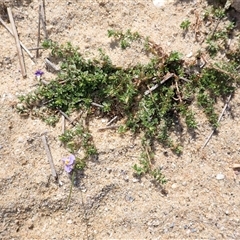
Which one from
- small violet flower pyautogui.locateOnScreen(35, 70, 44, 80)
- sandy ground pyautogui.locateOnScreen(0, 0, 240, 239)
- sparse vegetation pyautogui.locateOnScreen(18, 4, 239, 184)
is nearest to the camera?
sandy ground pyautogui.locateOnScreen(0, 0, 240, 239)

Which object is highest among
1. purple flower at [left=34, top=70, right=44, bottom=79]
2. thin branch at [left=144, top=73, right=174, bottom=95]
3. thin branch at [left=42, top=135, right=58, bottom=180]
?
thin branch at [left=144, top=73, right=174, bottom=95]

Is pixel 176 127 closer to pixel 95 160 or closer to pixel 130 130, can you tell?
pixel 130 130

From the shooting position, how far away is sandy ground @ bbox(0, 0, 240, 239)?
3.84m

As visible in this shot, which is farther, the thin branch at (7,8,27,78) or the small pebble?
the thin branch at (7,8,27,78)

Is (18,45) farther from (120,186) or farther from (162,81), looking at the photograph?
(120,186)

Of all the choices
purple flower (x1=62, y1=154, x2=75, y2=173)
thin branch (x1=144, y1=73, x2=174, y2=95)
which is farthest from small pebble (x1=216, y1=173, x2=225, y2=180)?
purple flower (x1=62, y1=154, x2=75, y2=173)

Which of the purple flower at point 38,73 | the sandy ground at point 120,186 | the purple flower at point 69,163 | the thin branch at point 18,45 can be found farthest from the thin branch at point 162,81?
the thin branch at point 18,45

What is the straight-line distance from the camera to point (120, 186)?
392cm

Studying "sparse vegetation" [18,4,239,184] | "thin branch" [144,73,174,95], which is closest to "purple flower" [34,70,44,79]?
"sparse vegetation" [18,4,239,184]

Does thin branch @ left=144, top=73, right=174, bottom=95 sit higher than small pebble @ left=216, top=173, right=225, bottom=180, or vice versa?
thin branch @ left=144, top=73, right=174, bottom=95

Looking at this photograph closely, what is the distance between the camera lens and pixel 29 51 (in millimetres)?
4195

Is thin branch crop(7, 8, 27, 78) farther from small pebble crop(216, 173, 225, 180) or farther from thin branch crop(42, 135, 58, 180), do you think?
small pebble crop(216, 173, 225, 180)

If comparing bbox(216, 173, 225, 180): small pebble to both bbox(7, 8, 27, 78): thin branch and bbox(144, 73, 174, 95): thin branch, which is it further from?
bbox(7, 8, 27, 78): thin branch

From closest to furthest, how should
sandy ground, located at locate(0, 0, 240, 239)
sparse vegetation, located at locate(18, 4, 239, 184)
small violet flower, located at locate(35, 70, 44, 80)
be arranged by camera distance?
sandy ground, located at locate(0, 0, 240, 239) → sparse vegetation, located at locate(18, 4, 239, 184) → small violet flower, located at locate(35, 70, 44, 80)
